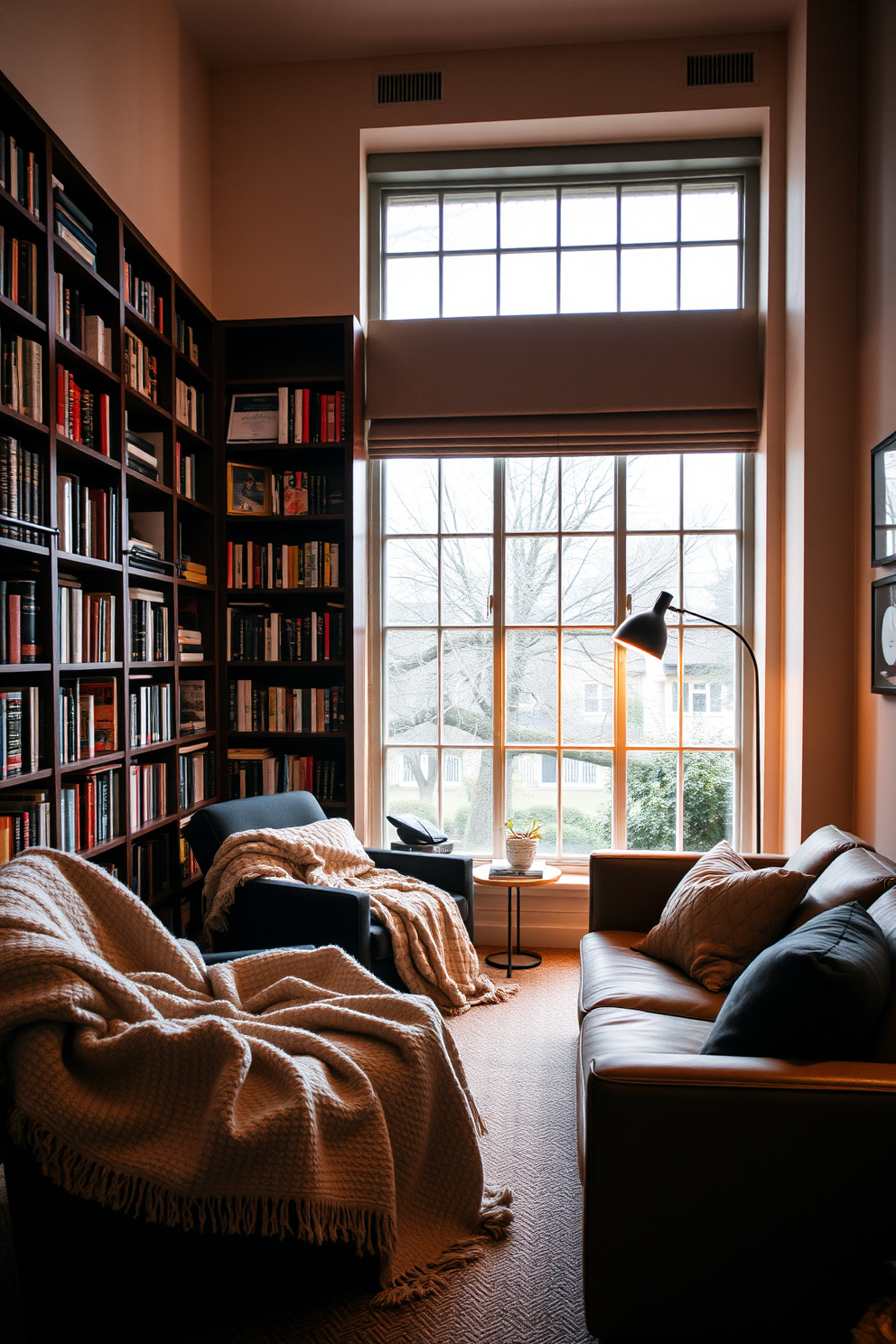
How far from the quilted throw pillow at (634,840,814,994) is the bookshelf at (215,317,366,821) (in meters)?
1.68

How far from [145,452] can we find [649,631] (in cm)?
199

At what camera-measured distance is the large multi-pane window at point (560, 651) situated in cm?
396

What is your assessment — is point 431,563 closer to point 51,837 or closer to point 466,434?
point 466,434

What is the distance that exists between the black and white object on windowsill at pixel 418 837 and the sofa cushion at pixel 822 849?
157 centimetres

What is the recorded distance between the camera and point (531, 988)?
11.1ft

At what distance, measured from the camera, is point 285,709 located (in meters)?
3.83

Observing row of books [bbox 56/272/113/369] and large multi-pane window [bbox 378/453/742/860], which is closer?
row of books [bbox 56/272/113/369]

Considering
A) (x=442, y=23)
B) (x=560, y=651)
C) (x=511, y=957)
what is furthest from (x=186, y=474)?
(x=511, y=957)

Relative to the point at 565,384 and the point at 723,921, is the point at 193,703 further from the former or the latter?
the point at 723,921

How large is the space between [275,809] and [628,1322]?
218 centimetres

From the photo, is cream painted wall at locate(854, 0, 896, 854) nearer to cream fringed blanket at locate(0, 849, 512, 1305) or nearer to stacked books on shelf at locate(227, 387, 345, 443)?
cream fringed blanket at locate(0, 849, 512, 1305)

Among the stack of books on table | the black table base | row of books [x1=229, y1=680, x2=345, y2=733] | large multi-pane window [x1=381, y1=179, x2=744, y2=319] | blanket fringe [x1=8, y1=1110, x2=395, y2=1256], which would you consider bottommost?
the black table base

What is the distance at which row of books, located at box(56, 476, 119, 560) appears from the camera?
99.5 inches

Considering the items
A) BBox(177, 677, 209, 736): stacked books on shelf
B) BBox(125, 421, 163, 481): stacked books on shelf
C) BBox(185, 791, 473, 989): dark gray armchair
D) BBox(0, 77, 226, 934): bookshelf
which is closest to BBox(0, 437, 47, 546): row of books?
BBox(0, 77, 226, 934): bookshelf
